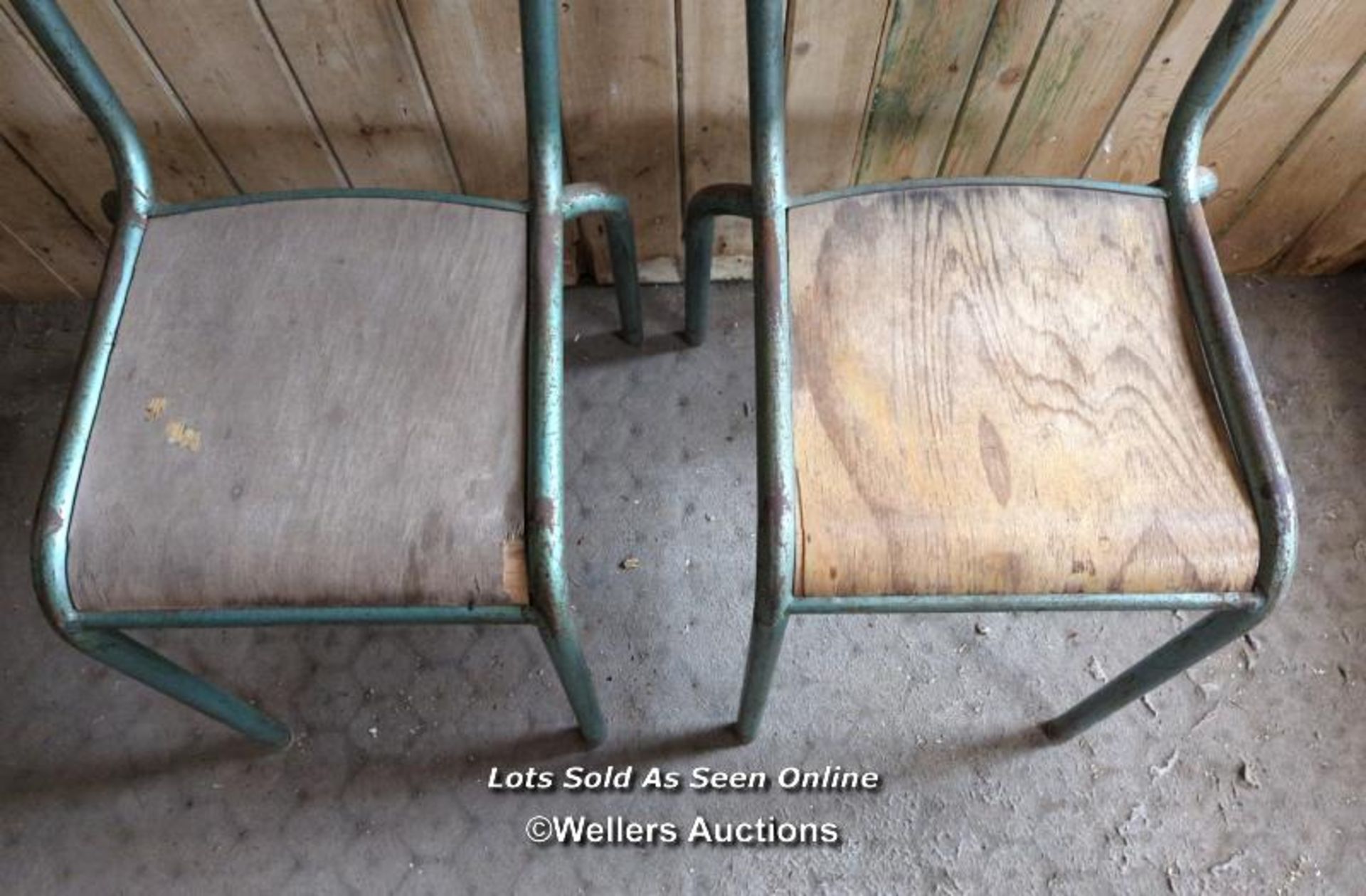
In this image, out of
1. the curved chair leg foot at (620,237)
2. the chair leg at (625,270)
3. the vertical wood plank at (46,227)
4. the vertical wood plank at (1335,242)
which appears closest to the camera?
the curved chair leg foot at (620,237)

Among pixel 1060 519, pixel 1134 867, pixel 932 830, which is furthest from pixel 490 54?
pixel 1134 867

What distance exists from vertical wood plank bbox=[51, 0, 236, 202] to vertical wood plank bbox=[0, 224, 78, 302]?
286 mm

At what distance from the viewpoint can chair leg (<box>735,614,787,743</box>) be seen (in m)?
0.78

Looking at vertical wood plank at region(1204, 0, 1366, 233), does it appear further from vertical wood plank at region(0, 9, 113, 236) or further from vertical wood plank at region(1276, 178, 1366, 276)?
vertical wood plank at region(0, 9, 113, 236)

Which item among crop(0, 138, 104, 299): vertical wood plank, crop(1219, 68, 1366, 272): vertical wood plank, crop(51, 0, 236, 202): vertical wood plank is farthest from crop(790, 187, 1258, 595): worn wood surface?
crop(0, 138, 104, 299): vertical wood plank

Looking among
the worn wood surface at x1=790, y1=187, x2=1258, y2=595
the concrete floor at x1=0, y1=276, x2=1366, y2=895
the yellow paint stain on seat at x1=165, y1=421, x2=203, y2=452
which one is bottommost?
the concrete floor at x1=0, y1=276, x2=1366, y2=895

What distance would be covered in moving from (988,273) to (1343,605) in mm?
809

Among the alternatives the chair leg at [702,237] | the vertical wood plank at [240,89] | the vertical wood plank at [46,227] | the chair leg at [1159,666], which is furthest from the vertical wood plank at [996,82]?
the vertical wood plank at [46,227]

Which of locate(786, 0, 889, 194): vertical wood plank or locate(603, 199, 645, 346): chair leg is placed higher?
locate(786, 0, 889, 194): vertical wood plank

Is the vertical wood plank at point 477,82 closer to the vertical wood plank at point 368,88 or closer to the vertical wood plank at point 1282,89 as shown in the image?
the vertical wood plank at point 368,88

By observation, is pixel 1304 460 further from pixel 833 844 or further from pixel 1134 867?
pixel 833 844

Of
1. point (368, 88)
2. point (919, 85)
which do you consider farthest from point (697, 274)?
Result: point (368, 88)

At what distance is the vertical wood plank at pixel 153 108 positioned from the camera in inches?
37.7

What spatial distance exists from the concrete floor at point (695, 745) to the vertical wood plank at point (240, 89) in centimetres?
58
